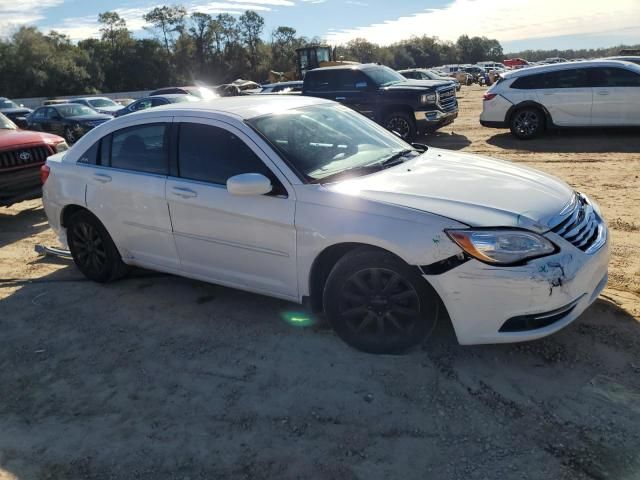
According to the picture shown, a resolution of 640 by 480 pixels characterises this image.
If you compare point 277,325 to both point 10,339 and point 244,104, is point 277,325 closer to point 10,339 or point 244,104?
point 244,104

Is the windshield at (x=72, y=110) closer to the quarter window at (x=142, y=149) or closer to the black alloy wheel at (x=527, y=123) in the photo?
the black alloy wheel at (x=527, y=123)

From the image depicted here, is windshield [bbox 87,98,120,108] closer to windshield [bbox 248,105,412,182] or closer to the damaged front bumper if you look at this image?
windshield [bbox 248,105,412,182]

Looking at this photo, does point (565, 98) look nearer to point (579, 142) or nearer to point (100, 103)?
point (579, 142)

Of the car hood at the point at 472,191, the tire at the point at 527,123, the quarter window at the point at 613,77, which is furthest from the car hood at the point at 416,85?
the car hood at the point at 472,191

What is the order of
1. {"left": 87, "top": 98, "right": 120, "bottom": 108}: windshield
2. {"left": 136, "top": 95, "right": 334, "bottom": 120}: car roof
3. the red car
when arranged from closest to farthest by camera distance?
{"left": 136, "top": 95, "right": 334, "bottom": 120}: car roof, the red car, {"left": 87, "top": 98, "right": 120, "bottom": 108}: windshield

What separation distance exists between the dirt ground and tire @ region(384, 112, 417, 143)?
27.1ft

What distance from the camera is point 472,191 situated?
3465 mm

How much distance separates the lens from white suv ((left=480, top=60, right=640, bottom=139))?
432 inches

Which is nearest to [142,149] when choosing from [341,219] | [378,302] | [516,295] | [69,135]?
[341,219]

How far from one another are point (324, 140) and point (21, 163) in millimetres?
5517

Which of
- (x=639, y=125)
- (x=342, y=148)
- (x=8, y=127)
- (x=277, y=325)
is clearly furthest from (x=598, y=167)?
(x=8, y=127)

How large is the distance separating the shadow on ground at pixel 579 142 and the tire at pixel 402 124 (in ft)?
5.98

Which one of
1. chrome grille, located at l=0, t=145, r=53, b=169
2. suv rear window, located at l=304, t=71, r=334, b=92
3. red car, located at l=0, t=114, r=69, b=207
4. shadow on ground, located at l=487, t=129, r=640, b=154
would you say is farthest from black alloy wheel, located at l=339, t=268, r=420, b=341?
suv rear window, located at l=304, t=71, r=334, b=92

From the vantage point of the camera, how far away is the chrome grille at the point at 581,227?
10.7 feet
